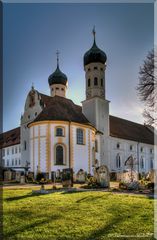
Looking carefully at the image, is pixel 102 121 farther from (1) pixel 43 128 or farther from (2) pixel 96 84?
(1) pixel 43 128

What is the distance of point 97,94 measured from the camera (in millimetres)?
39844

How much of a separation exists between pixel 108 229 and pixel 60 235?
1.16 metres

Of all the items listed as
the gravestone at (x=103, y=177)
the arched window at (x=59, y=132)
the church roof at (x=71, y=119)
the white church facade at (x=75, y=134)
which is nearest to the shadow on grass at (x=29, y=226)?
the gravestone at (x=103, y=177)

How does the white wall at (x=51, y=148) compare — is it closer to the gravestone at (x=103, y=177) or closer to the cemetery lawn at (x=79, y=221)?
the gravestone at (x=103, y=177)

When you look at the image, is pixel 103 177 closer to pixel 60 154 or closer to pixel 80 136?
pixel 60 154

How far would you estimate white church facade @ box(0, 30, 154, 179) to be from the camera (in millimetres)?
31953

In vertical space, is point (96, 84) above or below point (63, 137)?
above

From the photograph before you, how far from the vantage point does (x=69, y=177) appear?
792 inches

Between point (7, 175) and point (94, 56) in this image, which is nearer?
point (7, 175)

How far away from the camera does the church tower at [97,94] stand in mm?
39250

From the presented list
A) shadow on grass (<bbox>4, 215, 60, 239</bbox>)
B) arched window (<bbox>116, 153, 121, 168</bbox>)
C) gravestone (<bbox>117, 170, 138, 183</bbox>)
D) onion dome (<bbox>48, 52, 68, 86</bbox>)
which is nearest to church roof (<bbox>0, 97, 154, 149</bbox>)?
arched window (<bbox>116, 153, 121, 168</bbox>)

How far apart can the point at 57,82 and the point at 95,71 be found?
7.05 m

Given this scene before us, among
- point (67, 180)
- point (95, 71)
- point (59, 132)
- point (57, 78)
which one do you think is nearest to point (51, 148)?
point (59, 132)

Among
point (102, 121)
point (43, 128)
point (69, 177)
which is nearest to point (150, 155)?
point (102, 121)
